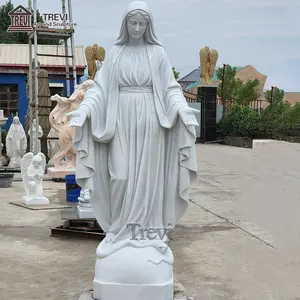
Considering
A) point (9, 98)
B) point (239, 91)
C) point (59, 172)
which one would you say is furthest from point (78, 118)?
point (239, 91)

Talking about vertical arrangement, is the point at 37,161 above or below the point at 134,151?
below

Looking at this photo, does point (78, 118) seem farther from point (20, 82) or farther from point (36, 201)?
point (20, 82)

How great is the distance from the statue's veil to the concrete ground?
6.89 feet

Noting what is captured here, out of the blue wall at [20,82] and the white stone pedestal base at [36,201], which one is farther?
the blue wall at [20,82]

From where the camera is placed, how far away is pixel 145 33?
443 cm

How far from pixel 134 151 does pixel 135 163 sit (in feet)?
0.29

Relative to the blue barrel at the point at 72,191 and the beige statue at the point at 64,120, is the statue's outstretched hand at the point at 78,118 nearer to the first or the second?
the blue barrel at the point at 72,191

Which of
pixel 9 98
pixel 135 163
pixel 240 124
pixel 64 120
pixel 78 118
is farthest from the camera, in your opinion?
pixel 9 98

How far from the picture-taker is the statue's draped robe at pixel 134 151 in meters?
4.23

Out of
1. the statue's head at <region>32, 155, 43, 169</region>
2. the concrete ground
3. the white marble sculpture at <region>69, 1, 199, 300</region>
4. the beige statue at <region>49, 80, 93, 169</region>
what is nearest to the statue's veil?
the white marble sculpture at <region>69, 1, 199, 300</region>

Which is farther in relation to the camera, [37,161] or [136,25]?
[37,161]

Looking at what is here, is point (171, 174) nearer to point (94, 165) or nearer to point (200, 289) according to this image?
point (94, 165)

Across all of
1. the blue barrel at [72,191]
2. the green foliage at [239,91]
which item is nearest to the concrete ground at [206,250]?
the blue barrel at [72,191]

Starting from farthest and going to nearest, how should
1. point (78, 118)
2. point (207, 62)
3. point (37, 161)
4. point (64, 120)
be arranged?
point (207, 62)
point (64, 120)
point (37, 161)
point (78, 118)
